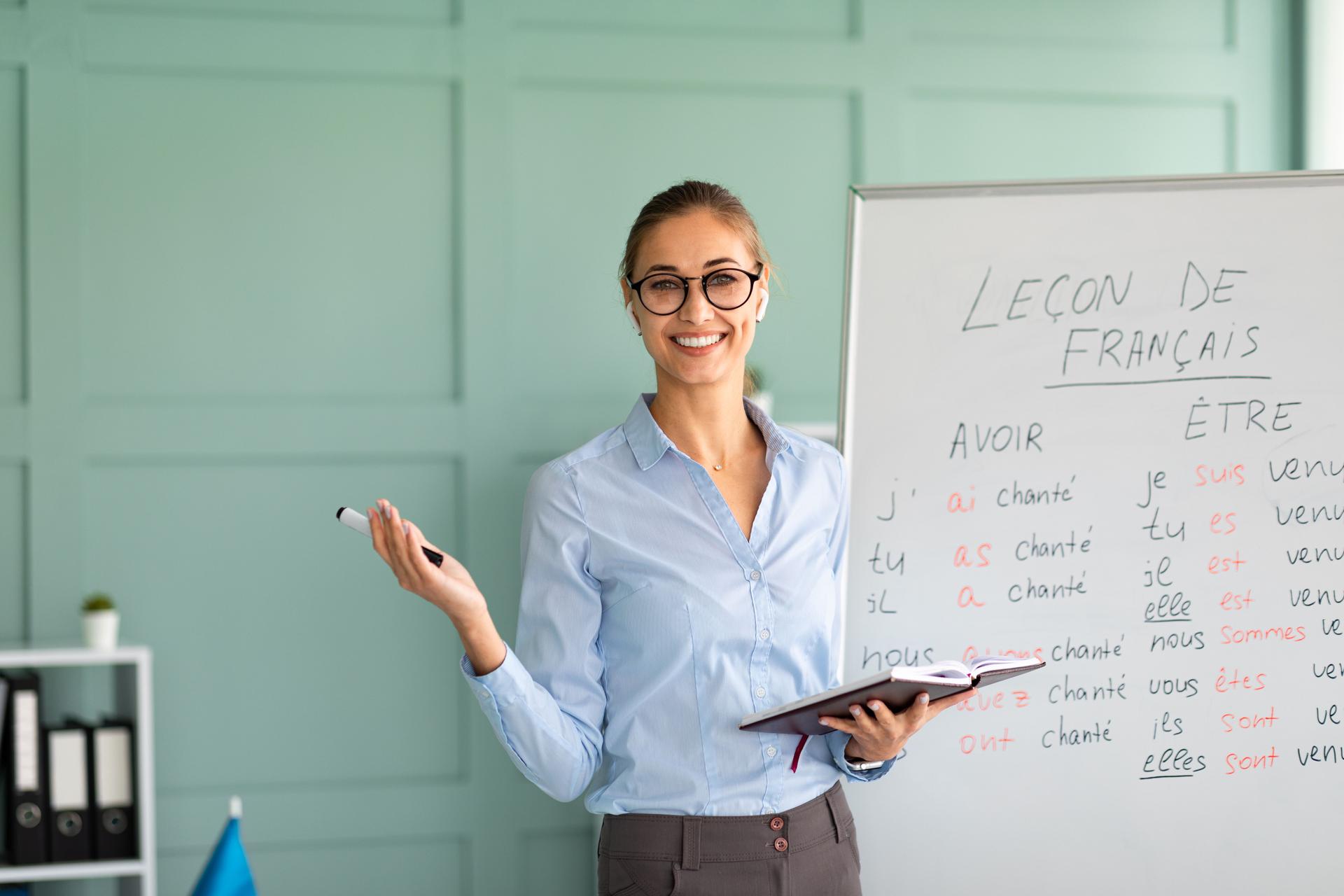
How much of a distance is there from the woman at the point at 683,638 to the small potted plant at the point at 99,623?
120cm

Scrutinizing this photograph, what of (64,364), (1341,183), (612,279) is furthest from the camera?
(612,279)

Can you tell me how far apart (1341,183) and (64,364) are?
232 centimetres

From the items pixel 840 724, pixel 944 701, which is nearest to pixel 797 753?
pixel 840 724

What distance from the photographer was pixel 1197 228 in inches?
67.7

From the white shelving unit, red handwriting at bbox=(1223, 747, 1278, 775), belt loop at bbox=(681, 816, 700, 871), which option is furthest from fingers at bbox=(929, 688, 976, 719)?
the white shelving unit

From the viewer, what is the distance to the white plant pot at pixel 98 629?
217 cm

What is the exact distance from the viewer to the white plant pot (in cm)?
217

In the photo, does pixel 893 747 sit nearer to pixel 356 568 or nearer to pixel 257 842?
pixel 356 568

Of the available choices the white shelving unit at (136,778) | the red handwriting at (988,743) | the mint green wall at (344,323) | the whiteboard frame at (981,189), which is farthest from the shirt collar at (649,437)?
the white shelving unit at (136,778)

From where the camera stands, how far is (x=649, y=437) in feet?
4.64

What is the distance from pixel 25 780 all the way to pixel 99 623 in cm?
31

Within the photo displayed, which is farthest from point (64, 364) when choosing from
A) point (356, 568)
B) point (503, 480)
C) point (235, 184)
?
point (503, 480)

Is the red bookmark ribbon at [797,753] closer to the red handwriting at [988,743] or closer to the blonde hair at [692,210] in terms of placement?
the red handwriting at [988,743]

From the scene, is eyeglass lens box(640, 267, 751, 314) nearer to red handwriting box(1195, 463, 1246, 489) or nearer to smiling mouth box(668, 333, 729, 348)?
smiling mouth box(668, 333, 729, 348)
